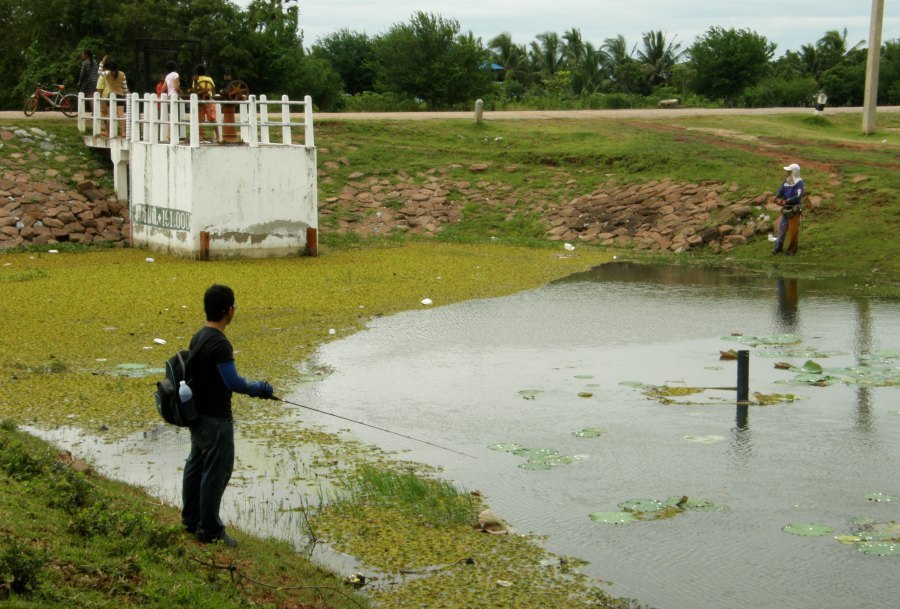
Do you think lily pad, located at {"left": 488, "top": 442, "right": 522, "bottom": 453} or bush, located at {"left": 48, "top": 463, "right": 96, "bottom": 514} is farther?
lily pad, located at {"left": 488, "top": 442, "right": 522, "bottom": 453}

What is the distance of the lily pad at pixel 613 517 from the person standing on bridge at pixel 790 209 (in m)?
14.3

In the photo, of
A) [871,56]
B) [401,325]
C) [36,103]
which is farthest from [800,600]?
[871,56]

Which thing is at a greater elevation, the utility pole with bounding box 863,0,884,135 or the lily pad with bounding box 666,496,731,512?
the utility pole with bounding box 863,0,884,135

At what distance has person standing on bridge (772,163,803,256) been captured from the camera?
2111 cm

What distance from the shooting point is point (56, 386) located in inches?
448

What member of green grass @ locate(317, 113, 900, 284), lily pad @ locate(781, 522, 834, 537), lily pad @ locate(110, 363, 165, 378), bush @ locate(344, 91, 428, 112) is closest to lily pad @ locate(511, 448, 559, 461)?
lily pad @ locate(781, 522, 834, 537)

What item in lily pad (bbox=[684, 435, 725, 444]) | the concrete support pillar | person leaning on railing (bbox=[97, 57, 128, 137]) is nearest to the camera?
lily pad (bbox=[684, 435, 725, 444])

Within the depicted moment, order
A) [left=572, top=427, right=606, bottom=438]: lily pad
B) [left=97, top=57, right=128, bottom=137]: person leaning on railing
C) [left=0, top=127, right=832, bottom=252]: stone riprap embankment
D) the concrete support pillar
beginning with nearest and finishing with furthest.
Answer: [left=572, top=427, right=606, bottom=438]: lily pad < [left=0, top=127, right=832, bottom=252]: stone riprap embankment < the concrete support pillar < [left=97, top=57, right=128, bottom=137]: person leaning on railing

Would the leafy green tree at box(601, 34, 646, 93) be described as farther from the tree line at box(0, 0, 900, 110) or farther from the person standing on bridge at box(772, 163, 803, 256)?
the person standing on bridge at box(772, 163, 803, 256)

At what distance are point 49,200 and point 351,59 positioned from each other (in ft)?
143

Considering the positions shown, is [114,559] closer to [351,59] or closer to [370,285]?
[370,285]

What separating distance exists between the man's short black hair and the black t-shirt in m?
0.09

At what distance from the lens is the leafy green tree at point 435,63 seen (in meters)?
46.1

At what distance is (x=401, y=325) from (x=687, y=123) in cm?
2047
